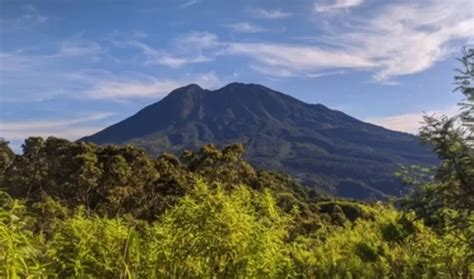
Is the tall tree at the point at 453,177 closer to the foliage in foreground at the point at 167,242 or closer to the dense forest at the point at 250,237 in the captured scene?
the dense forest at the point at 250,237

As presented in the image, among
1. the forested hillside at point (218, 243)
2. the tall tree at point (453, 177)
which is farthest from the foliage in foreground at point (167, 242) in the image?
the tall tree at point (453, 177)

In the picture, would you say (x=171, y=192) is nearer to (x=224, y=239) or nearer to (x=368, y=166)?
(x=224, y=239)

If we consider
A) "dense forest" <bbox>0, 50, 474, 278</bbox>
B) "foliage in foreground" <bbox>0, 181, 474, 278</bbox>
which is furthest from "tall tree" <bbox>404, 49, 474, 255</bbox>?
"foliage in foreground" <bbox>0, 181, 474, 278</bbox>

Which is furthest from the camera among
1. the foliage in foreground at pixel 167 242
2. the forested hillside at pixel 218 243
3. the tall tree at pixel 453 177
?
the tall tree at pixel 453 177

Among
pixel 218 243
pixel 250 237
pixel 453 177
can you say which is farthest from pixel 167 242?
pixel 453 177

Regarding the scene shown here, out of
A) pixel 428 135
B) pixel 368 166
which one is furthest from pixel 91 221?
pixel 368 166

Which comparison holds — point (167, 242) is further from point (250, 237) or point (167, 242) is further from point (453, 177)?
point (453, 177)

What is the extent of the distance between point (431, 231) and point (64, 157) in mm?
16696

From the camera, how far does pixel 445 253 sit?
735 centimetres

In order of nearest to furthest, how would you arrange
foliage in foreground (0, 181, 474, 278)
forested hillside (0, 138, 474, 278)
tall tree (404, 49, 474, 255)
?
1. foliage in foreground (0, 181, 474, 278)
2. forested hillside (0, 138, 474, 278)
3. tall tree (404, 49, 474, 255)

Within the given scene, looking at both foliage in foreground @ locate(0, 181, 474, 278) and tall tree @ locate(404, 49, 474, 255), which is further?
tall tree @ locate(404, 49, 474, 255)

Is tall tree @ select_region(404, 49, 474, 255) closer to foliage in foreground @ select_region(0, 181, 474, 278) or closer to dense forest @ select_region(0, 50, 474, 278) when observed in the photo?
dense forest @ select_region(0, 50, 474, 278)

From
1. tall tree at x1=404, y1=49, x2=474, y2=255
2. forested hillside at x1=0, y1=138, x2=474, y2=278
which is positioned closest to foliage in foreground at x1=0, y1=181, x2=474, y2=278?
forested hillside at x1=0, y1=138, x2=474, y2=278

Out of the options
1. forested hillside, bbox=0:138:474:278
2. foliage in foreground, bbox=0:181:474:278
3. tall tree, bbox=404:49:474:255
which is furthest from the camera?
tall tree, bbox=404:49:474:255
